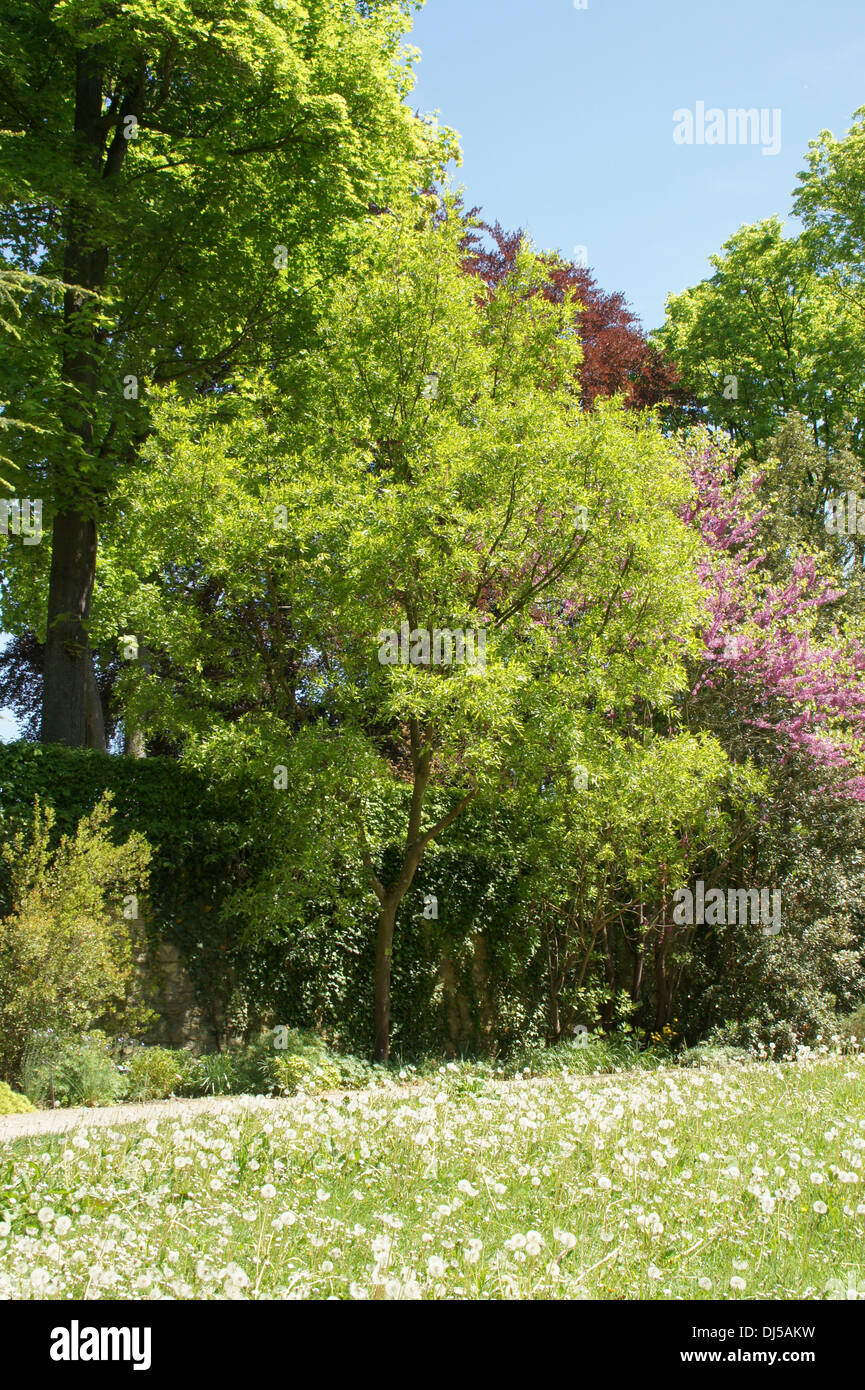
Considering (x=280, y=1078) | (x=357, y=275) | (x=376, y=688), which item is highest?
(x=357, y=275)

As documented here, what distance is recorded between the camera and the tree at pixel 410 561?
10367 millimetres

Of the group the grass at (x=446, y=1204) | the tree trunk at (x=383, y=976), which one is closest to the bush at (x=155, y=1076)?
the tree trunk at (x=383, y=976)

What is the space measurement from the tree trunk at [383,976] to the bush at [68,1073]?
3.32m

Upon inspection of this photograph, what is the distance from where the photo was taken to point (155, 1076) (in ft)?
31.4

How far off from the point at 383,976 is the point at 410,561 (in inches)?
190

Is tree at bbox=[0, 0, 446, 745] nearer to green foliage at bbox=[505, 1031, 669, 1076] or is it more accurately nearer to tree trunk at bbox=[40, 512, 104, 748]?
tree trunk at bbox=[40, 512, 104, 748]

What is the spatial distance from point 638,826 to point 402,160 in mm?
9975

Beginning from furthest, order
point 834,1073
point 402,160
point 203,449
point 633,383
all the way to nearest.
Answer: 1. point 633,383
2. point 402,160
3. point 203,449
4. point 834,1073

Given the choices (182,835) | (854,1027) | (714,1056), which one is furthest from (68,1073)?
(854,1027)

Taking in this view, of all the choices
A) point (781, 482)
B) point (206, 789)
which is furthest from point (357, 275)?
point (781, 482)

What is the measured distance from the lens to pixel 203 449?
36.1 feet

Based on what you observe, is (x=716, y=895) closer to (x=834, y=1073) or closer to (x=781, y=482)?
(x=834, y=1073)

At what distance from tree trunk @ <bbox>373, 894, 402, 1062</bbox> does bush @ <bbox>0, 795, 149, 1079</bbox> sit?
2830 mm

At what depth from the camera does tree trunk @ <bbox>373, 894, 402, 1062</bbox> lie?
11812 millimetres
